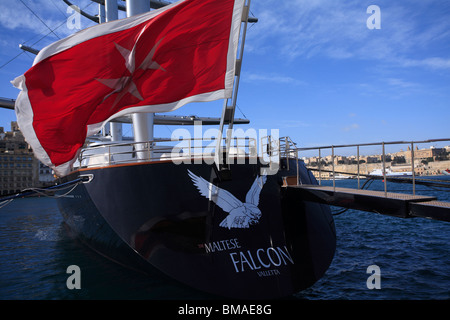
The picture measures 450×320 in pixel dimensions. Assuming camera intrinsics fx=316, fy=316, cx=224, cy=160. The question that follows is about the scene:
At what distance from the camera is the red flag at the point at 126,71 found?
22.5ft

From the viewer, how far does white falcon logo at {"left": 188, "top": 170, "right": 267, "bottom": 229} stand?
7.77 m

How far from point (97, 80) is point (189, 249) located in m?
4.47

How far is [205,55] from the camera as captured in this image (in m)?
6.96

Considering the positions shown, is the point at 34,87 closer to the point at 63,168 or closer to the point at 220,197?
the point at 63,168

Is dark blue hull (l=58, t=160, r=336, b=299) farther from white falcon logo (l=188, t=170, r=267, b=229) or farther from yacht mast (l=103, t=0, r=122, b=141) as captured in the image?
yacht mast (l=103, t=0, r=122, b=141)

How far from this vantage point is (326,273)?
9.95 meters

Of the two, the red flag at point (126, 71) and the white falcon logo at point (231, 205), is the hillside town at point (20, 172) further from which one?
the white falcon logo at point (231, 205)

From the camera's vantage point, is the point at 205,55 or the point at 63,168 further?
the point at 63,168

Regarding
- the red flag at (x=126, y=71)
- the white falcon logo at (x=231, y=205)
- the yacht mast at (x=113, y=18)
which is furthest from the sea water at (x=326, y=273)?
the yacht mast at (x=113, y=18)

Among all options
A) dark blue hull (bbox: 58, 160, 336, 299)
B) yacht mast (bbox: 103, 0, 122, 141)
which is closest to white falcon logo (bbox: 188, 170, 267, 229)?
dark blue hull (bbox: 58, 160, 336, 299)

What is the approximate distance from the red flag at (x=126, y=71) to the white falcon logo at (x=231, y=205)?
210 centimetres

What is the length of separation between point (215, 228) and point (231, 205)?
0.69 m

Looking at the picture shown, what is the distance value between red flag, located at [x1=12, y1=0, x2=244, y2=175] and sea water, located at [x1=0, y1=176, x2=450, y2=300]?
13.7 ft
